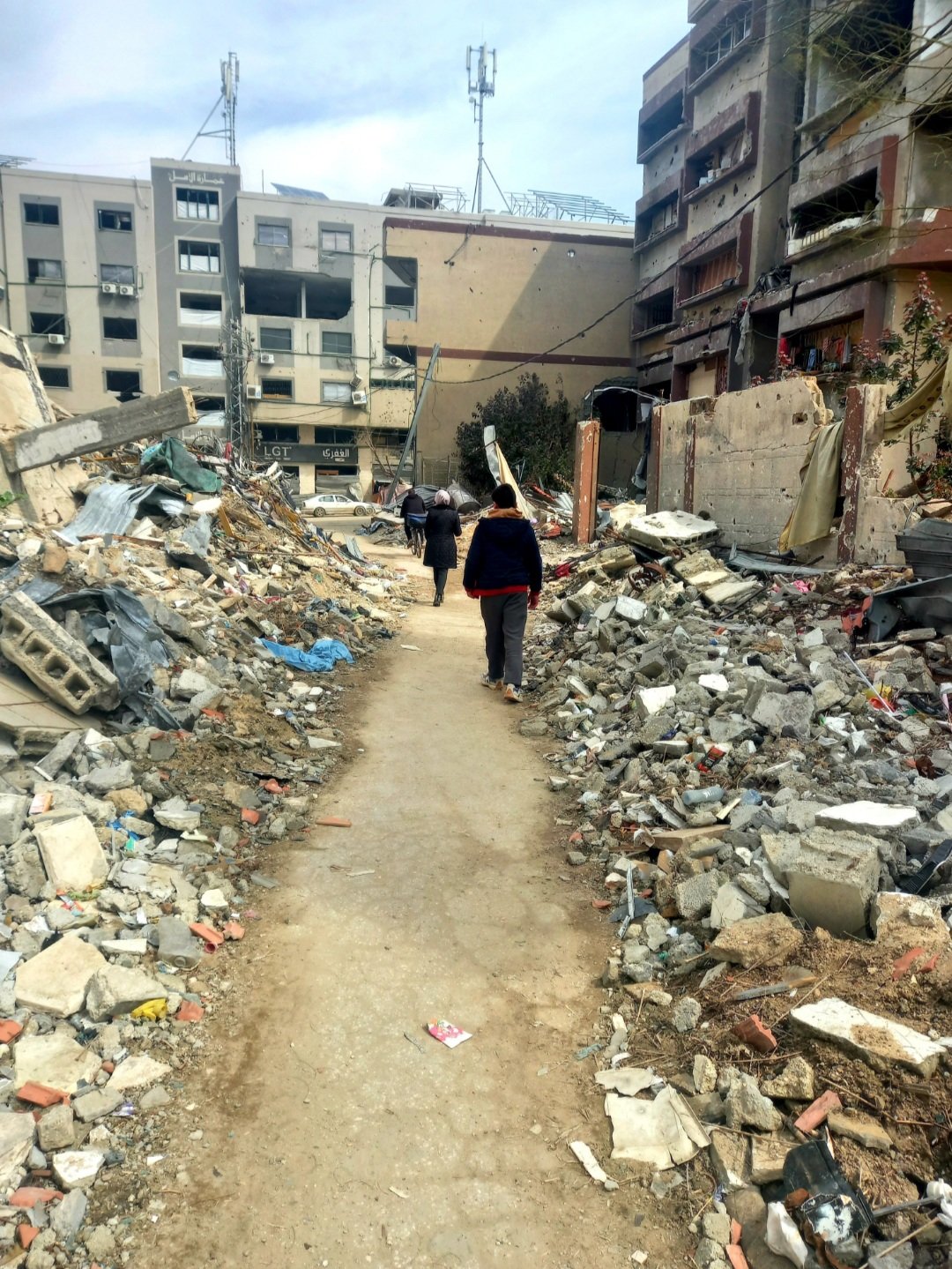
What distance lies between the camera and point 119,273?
38.6m

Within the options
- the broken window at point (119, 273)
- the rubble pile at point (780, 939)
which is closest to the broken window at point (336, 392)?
the broken window at point (119, 273)

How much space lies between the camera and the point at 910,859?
3.45m

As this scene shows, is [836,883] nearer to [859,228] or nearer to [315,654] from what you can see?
[315,654]

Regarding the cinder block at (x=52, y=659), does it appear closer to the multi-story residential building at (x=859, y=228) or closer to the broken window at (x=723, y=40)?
the multi-story residential building at (x=859, y=228)

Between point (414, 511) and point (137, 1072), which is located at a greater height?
point (414, 511)

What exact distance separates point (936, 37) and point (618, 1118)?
510 centimetres

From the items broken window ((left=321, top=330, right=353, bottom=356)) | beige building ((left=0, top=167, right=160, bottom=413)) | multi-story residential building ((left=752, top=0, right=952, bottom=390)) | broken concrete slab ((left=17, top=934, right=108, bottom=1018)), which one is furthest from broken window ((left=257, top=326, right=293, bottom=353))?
broken concrete slab ((left=17, top=934, right=108, bottom=1018))

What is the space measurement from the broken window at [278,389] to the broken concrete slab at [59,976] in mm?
37090

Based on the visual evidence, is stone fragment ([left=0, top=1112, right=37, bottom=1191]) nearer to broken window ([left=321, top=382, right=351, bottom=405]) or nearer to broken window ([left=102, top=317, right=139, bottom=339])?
broken window ([left=321, top=382, right=351, bottom=405])

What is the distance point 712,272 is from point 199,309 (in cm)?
2550

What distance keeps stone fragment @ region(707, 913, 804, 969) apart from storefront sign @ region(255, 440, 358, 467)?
37068mm

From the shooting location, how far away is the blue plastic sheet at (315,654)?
776cm

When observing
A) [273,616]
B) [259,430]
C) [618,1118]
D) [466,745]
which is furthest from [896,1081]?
[259,430]

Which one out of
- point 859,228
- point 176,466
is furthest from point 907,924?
point 859,228
